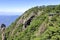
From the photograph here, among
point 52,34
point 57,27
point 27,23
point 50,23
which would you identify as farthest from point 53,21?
point 27,23

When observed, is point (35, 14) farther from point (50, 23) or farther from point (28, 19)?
point (50, 23)

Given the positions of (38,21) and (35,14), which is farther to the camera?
(35,14)

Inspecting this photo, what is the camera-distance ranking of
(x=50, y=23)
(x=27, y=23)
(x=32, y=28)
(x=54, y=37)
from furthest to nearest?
(x=27, y=23) → (x=32, y=28) → (x=50, y=23) → (x=54, y=37)

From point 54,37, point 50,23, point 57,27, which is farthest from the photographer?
point 50,23

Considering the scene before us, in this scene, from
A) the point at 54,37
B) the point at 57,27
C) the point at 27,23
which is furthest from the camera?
the point at 27,23

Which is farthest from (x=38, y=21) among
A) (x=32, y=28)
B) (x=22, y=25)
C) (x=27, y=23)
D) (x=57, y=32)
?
(x=57, y=32)

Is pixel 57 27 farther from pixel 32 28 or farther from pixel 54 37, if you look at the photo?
pixel 32 28

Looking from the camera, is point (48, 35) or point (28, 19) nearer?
point (48, 35)

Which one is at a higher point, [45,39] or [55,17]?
[55,17]

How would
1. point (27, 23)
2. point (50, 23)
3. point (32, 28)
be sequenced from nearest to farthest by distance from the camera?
point (50, 23), point (32, 28), point (27, 23)
